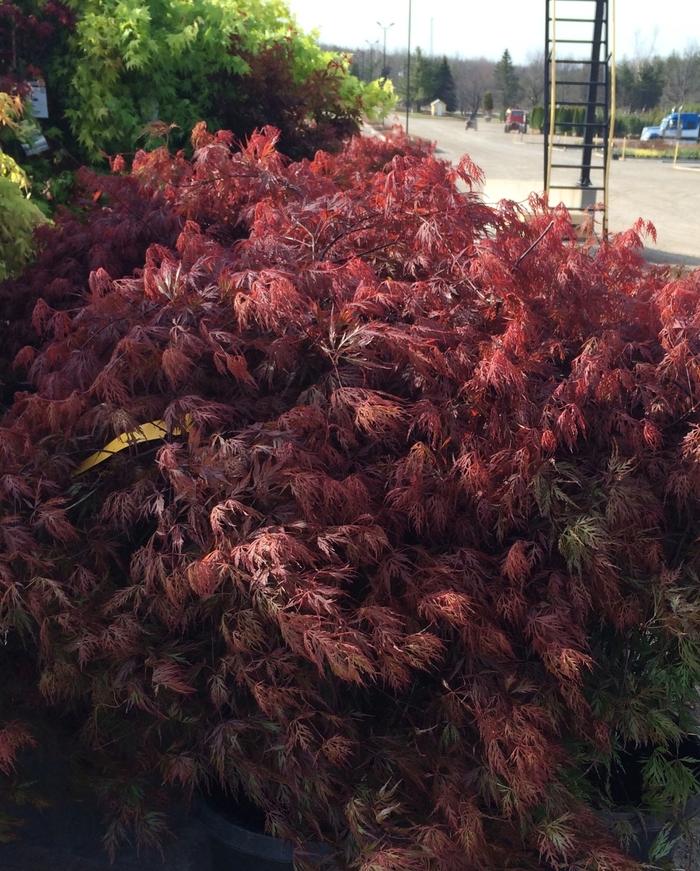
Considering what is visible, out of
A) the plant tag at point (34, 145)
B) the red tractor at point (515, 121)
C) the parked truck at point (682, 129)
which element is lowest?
the plant tag at point (34, 145)

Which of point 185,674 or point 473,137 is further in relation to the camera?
point 473,137

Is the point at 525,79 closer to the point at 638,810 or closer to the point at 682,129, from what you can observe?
the point at 682,129

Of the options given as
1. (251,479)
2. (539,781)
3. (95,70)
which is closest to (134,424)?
(251,479)

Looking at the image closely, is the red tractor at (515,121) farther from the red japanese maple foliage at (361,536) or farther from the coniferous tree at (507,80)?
the red japanese maple foliage at (361,536)

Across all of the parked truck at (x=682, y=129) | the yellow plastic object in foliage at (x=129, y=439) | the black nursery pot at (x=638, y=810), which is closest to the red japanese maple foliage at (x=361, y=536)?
the yellow plastic object in foliage at (x=129, y=439)

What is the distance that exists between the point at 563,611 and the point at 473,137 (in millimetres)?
45740

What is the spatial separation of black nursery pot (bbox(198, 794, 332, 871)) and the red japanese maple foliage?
9 cm

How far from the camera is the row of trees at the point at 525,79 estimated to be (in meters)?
57.0

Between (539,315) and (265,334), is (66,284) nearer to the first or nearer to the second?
(265,334)

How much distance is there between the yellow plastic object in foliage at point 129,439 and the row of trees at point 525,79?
48.1 metres

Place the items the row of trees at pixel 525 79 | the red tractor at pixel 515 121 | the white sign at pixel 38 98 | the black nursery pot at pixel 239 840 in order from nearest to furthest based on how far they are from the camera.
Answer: the black nursery pot at pixel 239 840 → the white sign at pixel 38 98 → the red tractor at pixel 515 121 → the row of trees at pixel 525 79

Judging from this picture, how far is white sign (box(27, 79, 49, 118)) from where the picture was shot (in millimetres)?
5680

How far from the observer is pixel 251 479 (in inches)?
78.2

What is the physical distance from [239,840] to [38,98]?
506 centimetres
